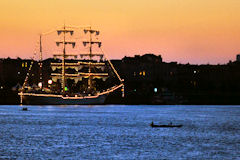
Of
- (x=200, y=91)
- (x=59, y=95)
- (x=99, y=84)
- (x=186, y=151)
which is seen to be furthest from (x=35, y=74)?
(x=186, y=151)

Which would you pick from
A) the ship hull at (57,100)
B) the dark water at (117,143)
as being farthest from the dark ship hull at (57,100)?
the dark water at (117,143)

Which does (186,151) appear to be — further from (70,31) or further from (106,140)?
(70,31)

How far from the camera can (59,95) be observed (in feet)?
545

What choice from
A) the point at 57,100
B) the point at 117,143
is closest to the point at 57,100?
the point at 57,100

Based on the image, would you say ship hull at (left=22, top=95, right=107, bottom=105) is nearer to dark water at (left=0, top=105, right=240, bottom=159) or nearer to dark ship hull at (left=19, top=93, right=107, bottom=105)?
dark ship hull at (left=19, top=93, right=107, bottom=105)

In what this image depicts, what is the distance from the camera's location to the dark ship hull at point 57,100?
535 feet

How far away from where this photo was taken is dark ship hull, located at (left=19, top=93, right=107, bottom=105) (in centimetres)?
16312

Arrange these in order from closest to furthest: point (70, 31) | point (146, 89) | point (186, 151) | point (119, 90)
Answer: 1. point (186, 151)
2. point (70, 31)
3. point (119, 90)
4. point (146, 89)

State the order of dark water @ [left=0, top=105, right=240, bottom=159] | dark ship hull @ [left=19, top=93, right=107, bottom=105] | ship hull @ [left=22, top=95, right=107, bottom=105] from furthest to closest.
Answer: ship hull @ [left=22, top=95, right=107, bottom=105] < dark ship hull @ [left=19, top=93, right=107, bottom=105] < dark water @ [left=0, top=105, right=240, bottom=159]

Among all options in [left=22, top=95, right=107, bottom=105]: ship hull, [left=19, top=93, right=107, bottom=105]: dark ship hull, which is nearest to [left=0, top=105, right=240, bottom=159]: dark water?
[left=19, top=93, right=107, bottom=105]: dark ship hull

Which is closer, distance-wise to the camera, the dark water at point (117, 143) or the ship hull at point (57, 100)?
the dark water at point (117, 143)

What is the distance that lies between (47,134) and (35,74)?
431ft

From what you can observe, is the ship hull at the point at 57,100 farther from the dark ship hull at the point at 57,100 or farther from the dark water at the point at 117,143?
the dark water at the point at 117,143

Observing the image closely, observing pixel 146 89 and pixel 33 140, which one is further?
pixel 146 89
